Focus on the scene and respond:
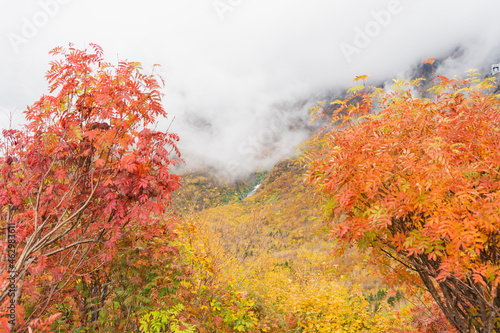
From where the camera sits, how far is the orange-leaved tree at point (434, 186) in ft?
6.82

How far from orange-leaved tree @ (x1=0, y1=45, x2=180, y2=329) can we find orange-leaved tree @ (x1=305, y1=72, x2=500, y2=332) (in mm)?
1850

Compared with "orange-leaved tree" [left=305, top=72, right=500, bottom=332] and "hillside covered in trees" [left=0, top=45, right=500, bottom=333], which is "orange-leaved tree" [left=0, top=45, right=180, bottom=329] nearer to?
"hillside covered in trees" [left=0, top=45, right=500, bottom=333]

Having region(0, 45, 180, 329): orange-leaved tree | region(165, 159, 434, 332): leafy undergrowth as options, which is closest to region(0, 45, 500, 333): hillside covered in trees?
region(0, 45, 180, 329): orange-leaved tree

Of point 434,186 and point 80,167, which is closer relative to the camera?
point 434,186

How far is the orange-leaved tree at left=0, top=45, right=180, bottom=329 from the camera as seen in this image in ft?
7.95

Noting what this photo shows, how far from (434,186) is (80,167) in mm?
3433

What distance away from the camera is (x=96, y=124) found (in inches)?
105

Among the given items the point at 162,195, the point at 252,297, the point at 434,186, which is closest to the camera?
the point at 434,186

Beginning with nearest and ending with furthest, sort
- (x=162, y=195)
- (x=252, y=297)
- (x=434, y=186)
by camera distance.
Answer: (x=434, y=186) < (x=162, y=195) < (x=252, y=297)

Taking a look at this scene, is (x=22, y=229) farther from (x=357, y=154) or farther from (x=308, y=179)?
(x=357, y=154)

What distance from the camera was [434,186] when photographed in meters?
2.21

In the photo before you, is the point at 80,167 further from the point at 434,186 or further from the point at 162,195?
the point at 434,186

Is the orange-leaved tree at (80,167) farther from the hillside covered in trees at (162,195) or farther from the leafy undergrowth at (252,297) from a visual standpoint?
the leafy undergrowth at (252,297)

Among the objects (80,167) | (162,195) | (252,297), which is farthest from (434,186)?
(252,297)
